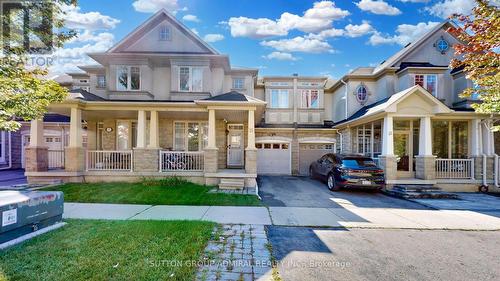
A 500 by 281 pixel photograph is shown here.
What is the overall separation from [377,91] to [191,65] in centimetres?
1174

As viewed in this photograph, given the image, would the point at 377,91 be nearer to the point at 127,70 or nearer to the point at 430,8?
the point at 430,8

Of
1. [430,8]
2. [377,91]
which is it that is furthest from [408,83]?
[430,8]

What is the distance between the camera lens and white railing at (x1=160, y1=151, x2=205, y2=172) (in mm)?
10617

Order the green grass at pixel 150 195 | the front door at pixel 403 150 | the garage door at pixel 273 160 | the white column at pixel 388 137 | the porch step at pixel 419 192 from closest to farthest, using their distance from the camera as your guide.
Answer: the green grass at pixel 150 195 < the porch step at pixel 419 192 < the white column at pixel 388 137 < the front door at pixel 403 150 < the garage door at pixel 273 160

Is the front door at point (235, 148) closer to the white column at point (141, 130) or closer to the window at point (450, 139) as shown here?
the white column at point (141, 130)

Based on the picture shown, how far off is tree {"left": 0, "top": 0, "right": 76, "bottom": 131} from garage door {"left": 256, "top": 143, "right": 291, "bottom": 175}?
10822 millimetres

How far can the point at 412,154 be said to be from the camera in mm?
11703

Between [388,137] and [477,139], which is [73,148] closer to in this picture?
[388,137]

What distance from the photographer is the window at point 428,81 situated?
13047 mm

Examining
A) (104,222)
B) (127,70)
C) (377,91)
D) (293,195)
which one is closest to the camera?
(104,222)

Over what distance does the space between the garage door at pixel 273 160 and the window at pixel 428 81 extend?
847cm

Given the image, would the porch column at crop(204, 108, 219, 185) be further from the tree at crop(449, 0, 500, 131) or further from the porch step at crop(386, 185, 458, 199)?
the tree at crop(449, 0, 500, 131)

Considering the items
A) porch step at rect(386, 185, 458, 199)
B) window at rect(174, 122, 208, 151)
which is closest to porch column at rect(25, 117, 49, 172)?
window at rect(174, 122, 208, 151)

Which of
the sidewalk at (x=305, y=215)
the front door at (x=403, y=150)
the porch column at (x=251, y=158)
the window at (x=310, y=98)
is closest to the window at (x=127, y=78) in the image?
the porch column at (x=251, y=158)
